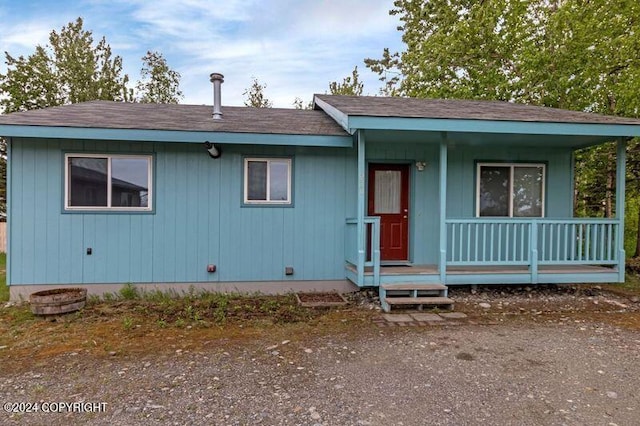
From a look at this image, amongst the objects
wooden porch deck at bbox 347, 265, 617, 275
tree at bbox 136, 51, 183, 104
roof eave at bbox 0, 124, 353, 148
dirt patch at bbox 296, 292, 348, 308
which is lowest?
dirt patch at bbox 296, 292, 348, 308

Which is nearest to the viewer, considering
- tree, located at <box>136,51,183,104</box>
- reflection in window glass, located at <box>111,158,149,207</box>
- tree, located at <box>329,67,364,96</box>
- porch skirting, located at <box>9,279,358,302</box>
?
porch skirting, located at <box>9,279,358,302</box>

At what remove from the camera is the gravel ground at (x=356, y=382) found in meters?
2.55

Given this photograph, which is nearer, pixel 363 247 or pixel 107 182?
pixel 363 247

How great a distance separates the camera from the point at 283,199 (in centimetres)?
618

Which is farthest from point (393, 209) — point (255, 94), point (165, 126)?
point (255, 94)

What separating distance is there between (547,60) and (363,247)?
9238 mm

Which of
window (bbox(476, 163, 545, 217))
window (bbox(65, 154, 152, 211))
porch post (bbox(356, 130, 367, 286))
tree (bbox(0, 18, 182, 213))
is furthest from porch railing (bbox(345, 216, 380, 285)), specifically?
tree (bbox(0, 18, 182, 213))

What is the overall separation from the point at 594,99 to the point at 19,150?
1311cm

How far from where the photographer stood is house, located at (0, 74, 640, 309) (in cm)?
550

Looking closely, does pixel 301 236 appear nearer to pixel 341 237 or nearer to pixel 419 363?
pixel 341 237

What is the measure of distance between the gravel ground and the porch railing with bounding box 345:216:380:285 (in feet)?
4.56

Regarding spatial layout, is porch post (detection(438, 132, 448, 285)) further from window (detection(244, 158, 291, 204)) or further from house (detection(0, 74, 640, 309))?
window (detection(244, 158, 291, 204))

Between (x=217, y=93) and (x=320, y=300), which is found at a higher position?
(x=217, y=93)

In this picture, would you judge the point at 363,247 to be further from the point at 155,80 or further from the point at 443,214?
the point at 155,80
